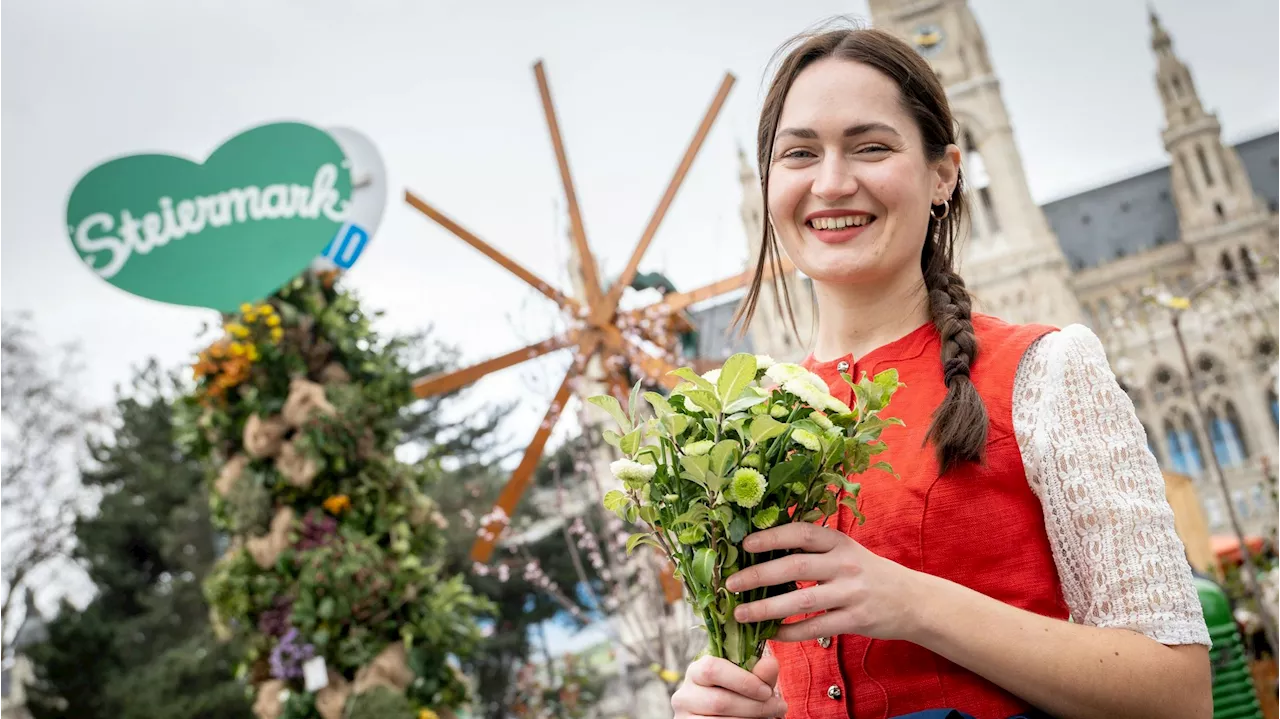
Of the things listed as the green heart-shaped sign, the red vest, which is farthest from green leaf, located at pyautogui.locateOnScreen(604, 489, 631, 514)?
the green heart-shaped sign

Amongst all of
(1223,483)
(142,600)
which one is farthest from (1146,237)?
(1223,483)

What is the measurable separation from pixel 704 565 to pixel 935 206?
0.66m

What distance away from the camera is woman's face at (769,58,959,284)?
49.5 inches

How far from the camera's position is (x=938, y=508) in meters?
1.15

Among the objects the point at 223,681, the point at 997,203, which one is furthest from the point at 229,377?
the point at 997,203

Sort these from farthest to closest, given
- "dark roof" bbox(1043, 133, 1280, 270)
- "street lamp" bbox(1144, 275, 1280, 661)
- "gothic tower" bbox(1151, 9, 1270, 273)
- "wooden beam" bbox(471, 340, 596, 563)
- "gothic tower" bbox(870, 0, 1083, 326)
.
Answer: "dark roof" bbox(1043, 133, 1280, 270), "gothic tower" bbox(1151, 9, 1270, 273), "gothic tower" bbox(870, 0, 1083, 326), "wooden beam" bbox(471, 340, 596, 563), "street lamp" bbox(1144, 275, 1280, 661)

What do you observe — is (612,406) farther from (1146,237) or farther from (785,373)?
(1146,237)

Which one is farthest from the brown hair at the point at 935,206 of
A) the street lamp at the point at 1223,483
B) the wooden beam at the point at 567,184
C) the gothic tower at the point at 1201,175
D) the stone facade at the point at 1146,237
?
→ the gothic tower at the point at 1201,175

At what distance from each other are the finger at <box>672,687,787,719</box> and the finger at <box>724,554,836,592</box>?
13 centimetres

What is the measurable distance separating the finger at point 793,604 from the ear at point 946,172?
607 mm

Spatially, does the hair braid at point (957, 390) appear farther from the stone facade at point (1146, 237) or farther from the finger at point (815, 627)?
the stone facade at point (1146, 237)

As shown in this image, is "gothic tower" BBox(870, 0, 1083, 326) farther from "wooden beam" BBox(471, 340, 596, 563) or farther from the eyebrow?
the eyebrow

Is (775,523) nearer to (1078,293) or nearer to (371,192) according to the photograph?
(371,192)

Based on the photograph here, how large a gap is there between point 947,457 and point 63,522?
50.8 feet
